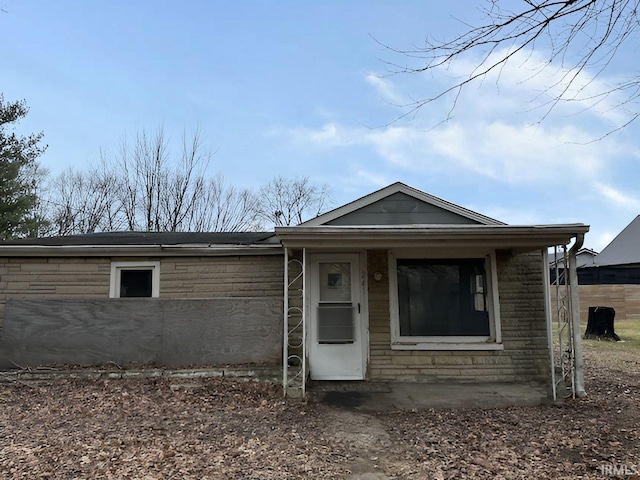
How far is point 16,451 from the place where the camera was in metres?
3.59

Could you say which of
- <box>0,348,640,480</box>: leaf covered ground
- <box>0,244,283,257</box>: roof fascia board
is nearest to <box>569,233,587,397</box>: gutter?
<box>0,348,640,480</box>: leaf covered ground

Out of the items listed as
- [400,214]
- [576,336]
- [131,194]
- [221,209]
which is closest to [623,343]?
[576,336]

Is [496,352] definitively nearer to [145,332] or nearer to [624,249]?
[145,332]

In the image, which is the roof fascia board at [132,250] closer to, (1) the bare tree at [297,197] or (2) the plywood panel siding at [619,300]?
(2) the plywood panel siding at [619,300]

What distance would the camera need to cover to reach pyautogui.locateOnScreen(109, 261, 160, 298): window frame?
6754 millimetres

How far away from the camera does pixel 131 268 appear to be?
22.4 ft

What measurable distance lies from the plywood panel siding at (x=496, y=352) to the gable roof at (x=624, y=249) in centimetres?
2476

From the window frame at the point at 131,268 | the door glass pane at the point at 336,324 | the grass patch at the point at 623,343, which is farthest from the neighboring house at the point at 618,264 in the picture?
the window frame at the point at 131,268

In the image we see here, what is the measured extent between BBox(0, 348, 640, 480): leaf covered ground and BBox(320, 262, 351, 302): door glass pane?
1584mm

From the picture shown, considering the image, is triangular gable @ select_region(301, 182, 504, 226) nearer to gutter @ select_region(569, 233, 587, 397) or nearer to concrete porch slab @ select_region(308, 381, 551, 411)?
gutter @ select_region(569, 233, 587, 397)

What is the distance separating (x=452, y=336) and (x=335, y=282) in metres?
1.91

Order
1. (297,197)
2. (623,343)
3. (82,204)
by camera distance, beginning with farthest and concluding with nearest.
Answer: (297,197)
(82,204)
(623,343)

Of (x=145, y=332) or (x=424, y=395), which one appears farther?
(x=145, y=332)

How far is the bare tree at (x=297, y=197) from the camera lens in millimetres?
29188
